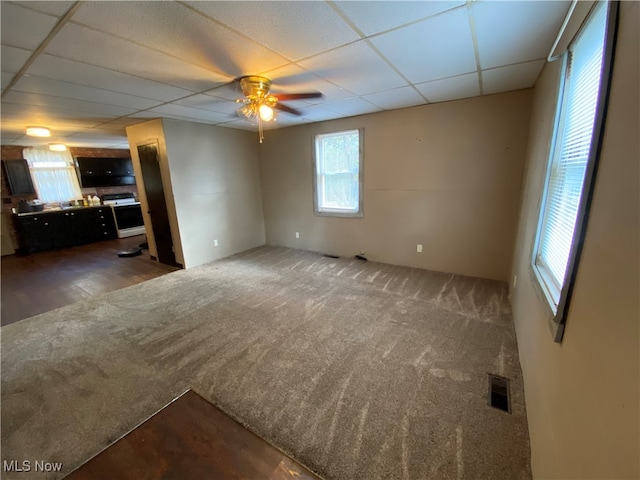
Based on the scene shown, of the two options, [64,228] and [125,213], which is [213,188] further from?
[64,228]

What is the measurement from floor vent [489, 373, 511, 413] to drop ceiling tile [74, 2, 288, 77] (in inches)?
114

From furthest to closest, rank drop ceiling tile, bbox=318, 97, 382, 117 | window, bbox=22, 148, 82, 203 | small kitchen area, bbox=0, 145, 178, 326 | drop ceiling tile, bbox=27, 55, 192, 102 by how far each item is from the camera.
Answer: window, bbox=22, 148, 82, 203
small kitchen area, bbox=0, 145, 178, 326
drop ceiling tile, bbox=318, 97, 382, 117
drop ceiling tile, bbox=27, 55, 192, 102

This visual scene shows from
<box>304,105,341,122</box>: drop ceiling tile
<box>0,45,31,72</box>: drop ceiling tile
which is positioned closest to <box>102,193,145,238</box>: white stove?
<box>0,45,31,72</box>: drop ceiling tile

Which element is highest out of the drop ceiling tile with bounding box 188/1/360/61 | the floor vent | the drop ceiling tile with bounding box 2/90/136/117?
the drop ceiling tile with bounding box 2/90/136/117

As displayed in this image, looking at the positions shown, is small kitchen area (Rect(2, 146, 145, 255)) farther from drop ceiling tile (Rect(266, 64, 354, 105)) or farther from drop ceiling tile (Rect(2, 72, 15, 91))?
drop ceiling tile (Rect(266, 64, 354, 105))

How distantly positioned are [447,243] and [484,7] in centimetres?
287

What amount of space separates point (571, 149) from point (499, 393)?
5.42 ft

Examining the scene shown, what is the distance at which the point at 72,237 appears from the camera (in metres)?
6.30

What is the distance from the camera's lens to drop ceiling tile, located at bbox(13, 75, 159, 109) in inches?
91.3

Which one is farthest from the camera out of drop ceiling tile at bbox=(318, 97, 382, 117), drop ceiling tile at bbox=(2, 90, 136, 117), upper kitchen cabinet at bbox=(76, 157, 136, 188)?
upper kitchen cabinet at bbox=(76, 157, 136, 188)

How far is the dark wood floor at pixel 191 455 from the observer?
52.6 inches

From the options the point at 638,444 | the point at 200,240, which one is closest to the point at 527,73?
the point at 638,444

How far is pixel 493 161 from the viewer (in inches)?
131

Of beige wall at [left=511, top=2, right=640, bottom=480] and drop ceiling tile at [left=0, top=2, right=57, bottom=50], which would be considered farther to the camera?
drop ceiling tile at [left=0, top=2, right=57, bottom=50]
